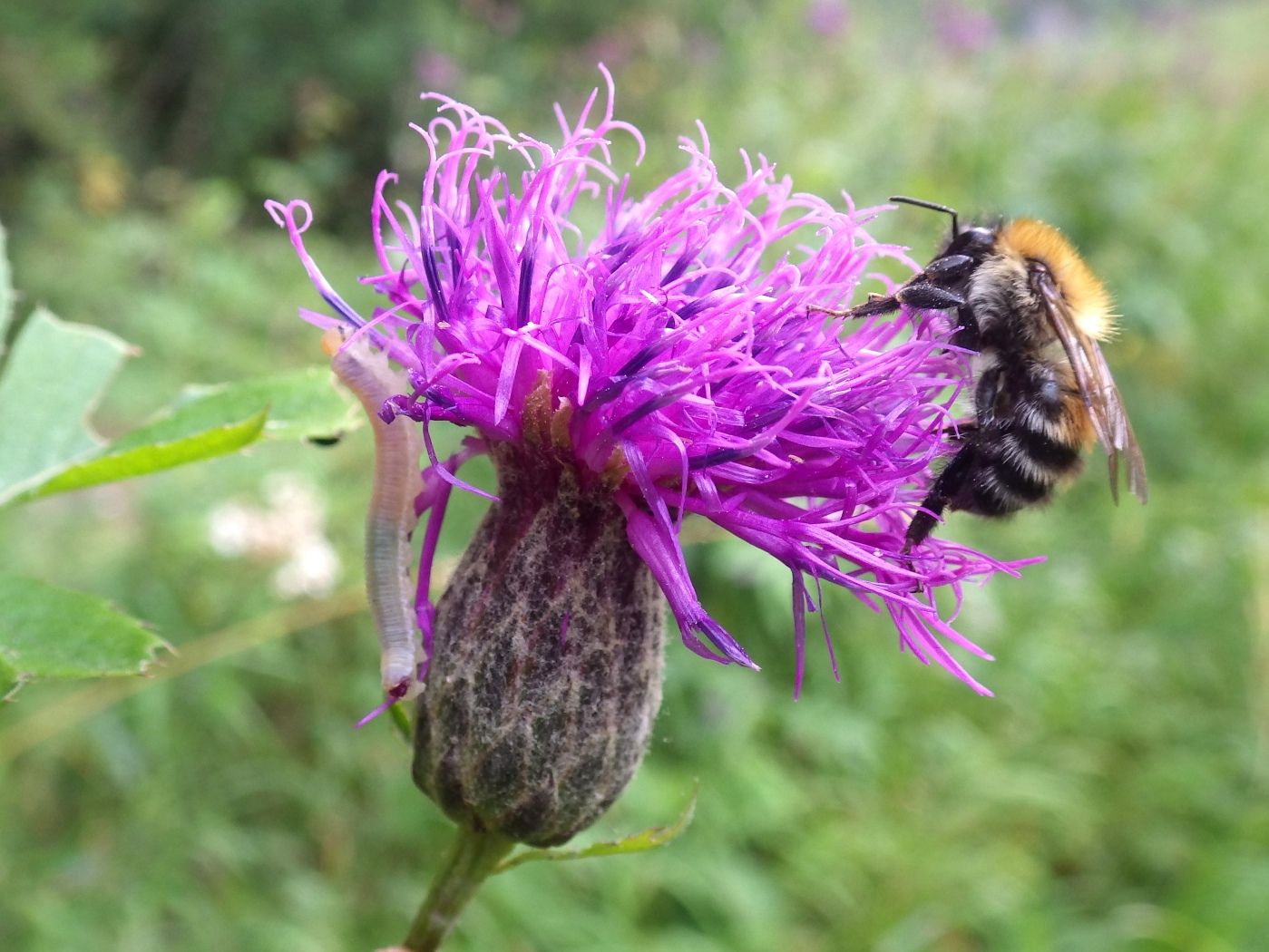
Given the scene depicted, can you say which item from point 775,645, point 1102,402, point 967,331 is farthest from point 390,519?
point 775,645

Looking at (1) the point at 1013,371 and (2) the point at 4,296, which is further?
(1) the point at 1013,371

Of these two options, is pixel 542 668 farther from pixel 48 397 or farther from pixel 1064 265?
pixel 1064 265

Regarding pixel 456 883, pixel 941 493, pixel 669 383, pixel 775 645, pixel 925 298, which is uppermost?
pixel 925 298

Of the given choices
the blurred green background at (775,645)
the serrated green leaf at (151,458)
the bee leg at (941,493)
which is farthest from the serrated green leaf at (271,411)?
the blurred green background at (775,645)

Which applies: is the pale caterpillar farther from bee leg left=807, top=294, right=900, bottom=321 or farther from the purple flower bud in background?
bee leg left=807, top=294, right=900, bottom=321

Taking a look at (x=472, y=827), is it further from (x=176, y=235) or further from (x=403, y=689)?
(x=176, y=235)

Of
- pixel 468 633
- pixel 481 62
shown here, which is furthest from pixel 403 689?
pixel 481 62

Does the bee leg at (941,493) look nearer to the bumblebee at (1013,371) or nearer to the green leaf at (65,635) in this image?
the bumblebee at (1013,371)
